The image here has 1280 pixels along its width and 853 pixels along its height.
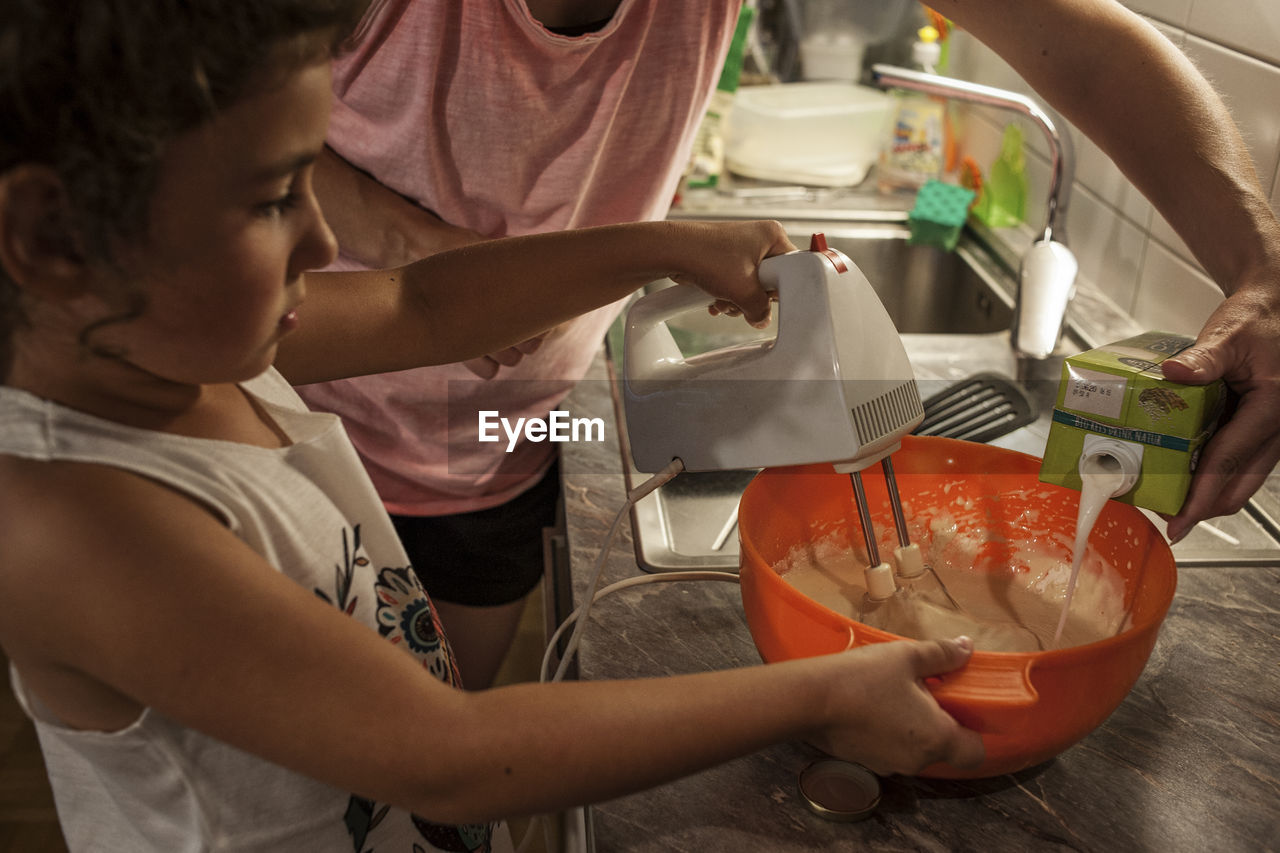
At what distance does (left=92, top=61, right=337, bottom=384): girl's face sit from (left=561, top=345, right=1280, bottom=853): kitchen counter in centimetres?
39

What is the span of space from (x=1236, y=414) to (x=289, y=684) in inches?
28.0

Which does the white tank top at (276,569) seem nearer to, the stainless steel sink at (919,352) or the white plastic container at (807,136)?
the stainless steel sink at (919,352)

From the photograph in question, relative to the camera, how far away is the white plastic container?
1.93m

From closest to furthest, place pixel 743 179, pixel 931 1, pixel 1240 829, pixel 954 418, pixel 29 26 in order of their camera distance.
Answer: pixel 29 26 < pixel 1240 829 < pixel 931 1 < pixel 954 418 < pixel 743 179

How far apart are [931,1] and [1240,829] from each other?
80 cm

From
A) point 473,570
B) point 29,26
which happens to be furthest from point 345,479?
point 473,570

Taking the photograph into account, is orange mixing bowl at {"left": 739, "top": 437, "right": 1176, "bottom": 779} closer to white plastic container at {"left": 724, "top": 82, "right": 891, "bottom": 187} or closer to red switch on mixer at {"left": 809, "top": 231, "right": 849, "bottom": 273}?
red switch on mixer at {"left": 809, "top": 231, "right": 849, "bottom": 273}

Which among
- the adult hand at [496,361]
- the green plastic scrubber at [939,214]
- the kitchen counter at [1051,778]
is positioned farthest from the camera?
the green plastic scrubber at [939,214]

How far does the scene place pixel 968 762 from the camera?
2.11 ft

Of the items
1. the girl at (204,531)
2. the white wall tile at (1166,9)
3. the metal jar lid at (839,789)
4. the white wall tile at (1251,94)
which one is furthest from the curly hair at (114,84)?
the white wall tile at (1166,9)

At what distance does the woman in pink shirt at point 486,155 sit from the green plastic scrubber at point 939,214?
720 millimetres

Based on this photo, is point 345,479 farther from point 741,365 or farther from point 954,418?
point 954,418

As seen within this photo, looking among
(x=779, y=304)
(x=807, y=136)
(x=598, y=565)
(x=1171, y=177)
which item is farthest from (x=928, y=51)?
(x=598, y=565)

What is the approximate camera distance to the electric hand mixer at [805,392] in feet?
2.39
